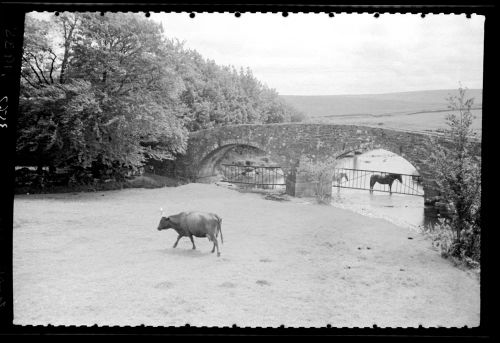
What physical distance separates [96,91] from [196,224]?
16.6 feet

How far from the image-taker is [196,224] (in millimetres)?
6672

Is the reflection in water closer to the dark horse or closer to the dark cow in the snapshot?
the dark horse

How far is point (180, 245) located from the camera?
6.93 meters

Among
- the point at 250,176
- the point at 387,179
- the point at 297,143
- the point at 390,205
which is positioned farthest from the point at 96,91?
the point at 387,179

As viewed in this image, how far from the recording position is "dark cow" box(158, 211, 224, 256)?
664 cm

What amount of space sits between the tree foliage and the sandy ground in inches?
78.1

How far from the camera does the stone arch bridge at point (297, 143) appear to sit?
40.8 feet

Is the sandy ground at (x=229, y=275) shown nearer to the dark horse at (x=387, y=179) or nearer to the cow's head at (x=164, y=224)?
the cow's head at (x=164, y=224)

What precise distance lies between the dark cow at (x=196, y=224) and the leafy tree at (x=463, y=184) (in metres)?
3.71

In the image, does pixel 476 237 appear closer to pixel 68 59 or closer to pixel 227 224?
pixel 227 224

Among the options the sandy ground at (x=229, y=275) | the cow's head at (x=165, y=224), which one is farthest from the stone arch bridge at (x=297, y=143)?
the cow's head at (x=165, y=224)

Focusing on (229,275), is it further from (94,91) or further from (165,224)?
(94,91)

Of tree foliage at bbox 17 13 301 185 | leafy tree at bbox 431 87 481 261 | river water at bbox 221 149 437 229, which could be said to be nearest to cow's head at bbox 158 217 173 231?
tree foliage at bbox 17 13 301 185

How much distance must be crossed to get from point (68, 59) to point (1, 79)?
568 cm
